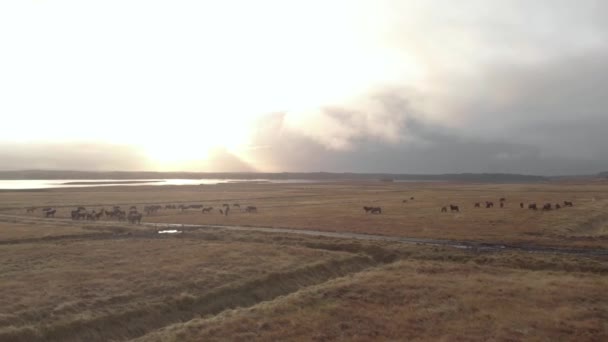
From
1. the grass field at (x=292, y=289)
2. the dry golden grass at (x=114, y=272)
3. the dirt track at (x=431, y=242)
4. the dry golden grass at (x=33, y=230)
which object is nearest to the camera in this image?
the grass field at (x=292, y=289)

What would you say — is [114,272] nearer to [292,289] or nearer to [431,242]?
[292,289]

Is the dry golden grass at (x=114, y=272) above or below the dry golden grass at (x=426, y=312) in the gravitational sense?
above

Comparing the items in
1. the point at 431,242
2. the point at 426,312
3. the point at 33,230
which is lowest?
the point at 426,312

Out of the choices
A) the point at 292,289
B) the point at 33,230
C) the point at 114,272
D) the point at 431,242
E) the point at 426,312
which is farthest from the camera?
the point at 33,230

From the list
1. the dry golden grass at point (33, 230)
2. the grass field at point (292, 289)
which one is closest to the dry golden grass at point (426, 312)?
the grass field at point (292, 289)

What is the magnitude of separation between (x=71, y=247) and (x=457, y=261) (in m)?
25.5

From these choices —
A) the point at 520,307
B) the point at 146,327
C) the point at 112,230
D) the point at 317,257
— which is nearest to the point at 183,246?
the point at 317,257

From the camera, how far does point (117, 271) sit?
25.3m

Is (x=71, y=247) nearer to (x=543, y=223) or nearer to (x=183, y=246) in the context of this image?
→ (x=183, y=246)

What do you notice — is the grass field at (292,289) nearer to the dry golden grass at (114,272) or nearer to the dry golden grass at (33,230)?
the dry golden grass at (114,272)

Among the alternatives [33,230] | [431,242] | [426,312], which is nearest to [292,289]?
[426,312]

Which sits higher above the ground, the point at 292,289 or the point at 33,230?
the point at 33,230

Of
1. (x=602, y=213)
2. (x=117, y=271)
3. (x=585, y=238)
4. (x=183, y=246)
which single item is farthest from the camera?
(x=602, y=213)

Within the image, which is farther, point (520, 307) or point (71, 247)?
point (71, 247)
